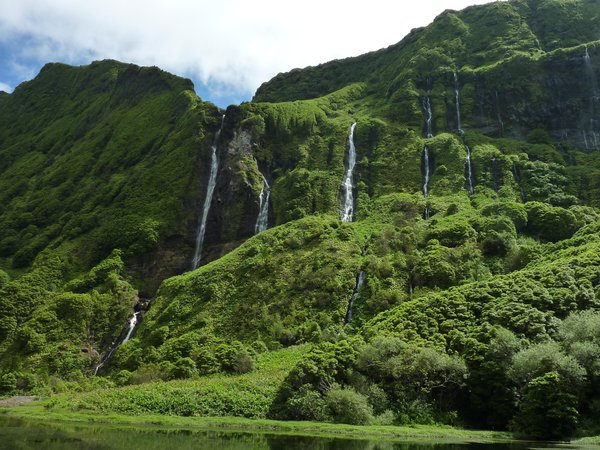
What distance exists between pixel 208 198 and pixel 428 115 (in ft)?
210

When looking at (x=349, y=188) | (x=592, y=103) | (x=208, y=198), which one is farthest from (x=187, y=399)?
(x=592, y=103)

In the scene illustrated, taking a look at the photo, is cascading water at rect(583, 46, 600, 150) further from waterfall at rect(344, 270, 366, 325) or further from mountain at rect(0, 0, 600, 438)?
waterfall at rect(344, 270, 366, 325)

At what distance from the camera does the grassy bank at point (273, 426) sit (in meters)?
47.8

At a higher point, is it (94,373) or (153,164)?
(153,164)

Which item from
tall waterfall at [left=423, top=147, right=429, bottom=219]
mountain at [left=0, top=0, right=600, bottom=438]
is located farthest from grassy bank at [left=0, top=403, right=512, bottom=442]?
tall waterfall at [left=423, top=147, right=429, bottom=219]

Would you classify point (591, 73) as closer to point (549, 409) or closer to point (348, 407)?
point (549, 409)

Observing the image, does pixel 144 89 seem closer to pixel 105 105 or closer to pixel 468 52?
pixel 105 105

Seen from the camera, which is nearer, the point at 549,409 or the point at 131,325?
the point at 549,409

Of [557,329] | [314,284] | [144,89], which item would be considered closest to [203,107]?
[144,89]

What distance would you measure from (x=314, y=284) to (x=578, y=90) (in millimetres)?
96977

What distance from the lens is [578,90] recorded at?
145875mm

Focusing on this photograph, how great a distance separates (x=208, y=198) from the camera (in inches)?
5005

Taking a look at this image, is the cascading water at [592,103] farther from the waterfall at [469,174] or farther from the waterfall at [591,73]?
the waterfall at [469,174]

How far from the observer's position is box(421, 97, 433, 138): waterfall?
147m
